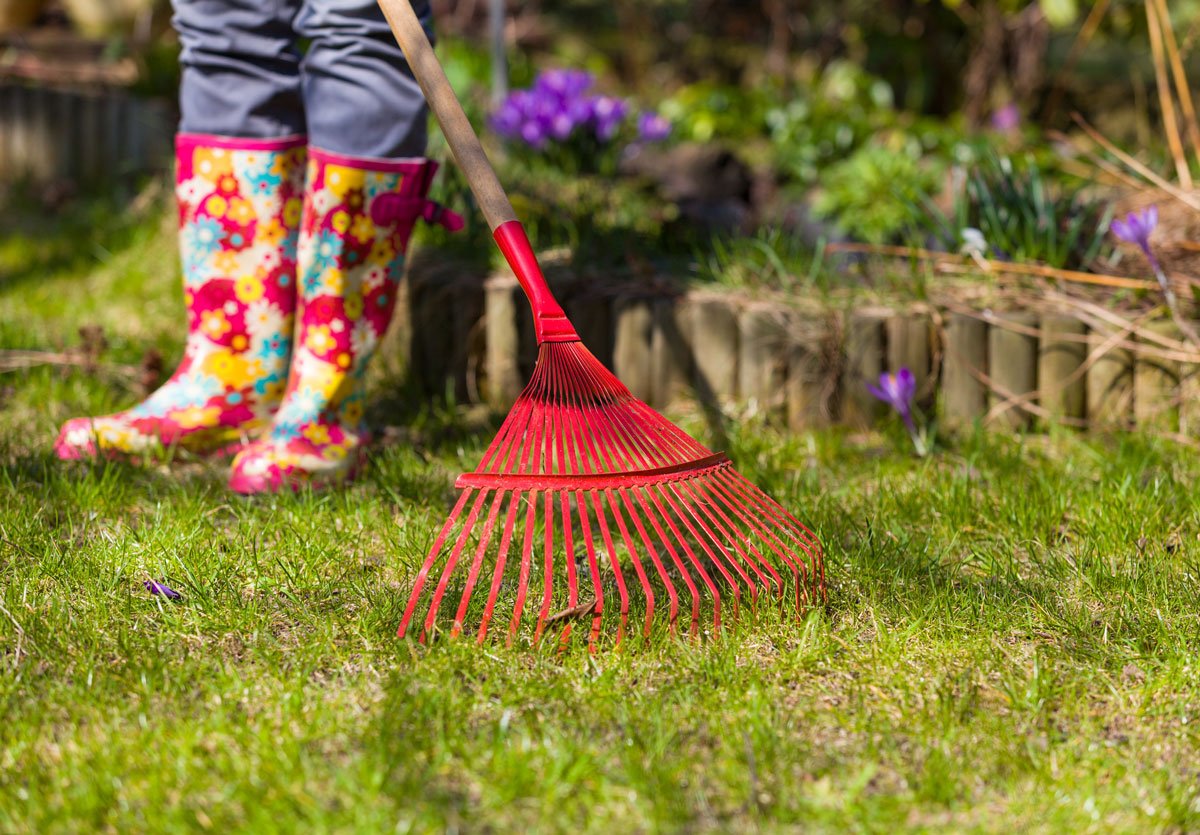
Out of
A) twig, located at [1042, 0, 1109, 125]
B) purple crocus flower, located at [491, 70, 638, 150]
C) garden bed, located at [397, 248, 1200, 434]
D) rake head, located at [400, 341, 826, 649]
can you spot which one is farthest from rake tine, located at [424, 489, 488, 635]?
twig, located at [1042, 0, 1109, 125]

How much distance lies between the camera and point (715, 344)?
8.66ft

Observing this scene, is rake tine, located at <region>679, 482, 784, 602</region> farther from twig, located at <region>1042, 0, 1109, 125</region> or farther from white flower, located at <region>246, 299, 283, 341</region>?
twig, located at <region>1042, 0, 1109, 125</region>

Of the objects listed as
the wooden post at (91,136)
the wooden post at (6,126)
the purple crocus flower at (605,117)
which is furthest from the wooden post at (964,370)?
the wooden post at (6,126)

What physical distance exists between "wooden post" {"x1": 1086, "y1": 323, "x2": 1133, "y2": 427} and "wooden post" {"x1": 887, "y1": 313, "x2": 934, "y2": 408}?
1.00 feet

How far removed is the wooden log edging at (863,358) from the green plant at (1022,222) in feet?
0.62

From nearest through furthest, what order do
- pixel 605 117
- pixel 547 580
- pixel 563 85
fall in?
pixel 547 580
pixel 605 117
pixel 563 85

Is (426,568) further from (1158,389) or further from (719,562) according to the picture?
(1158,389)

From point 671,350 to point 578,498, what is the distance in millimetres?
1083

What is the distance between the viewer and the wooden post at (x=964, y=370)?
2.53 m

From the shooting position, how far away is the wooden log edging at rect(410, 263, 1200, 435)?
8.08 feet

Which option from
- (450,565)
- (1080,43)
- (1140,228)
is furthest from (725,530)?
(1080,43)

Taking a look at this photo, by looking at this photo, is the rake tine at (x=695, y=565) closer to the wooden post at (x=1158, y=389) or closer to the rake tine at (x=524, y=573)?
the rake tine at (x=524, y=573)

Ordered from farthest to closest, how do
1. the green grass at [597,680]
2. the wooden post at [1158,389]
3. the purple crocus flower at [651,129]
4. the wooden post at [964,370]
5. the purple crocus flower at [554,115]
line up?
the purple crocus flower at [651,129], the purple crocus flower at [554,115], the wooden post at [964,370], the wooden post at [1158,389], the green grass at [597,680]

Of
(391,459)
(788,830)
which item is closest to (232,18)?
(391,459)
